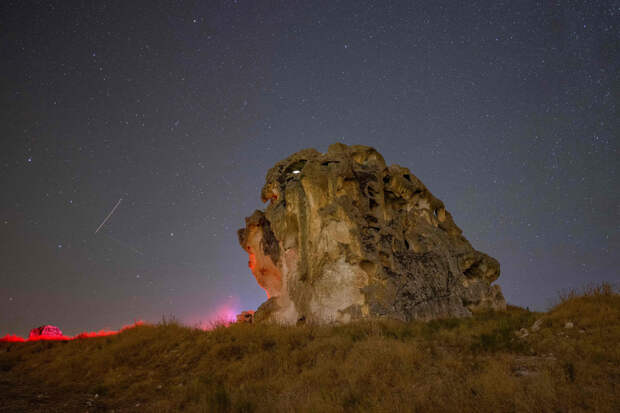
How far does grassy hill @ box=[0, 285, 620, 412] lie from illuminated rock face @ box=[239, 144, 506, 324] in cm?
259

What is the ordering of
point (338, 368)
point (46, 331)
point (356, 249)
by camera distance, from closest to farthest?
point (338, 368)
point (356, 249)
point (46, 331)

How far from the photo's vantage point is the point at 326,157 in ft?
57.3

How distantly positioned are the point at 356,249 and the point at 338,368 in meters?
7.93

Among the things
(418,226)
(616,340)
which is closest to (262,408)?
(616,340)

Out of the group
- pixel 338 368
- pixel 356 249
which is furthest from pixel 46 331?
pixel 338 368

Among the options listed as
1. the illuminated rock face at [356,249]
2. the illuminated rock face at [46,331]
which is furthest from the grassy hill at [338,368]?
the illuminated rock face at [46,331]

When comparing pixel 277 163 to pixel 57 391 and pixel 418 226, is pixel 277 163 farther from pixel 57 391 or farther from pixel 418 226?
pixel 57 391

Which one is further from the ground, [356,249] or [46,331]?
[356,249]

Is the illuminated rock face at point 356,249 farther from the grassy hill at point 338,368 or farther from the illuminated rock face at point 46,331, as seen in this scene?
the illuminated rock face at point 46,331

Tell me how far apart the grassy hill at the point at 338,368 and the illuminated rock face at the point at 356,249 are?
2590mm

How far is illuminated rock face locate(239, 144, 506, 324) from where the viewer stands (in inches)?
576

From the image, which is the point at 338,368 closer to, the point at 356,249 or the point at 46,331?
the point at 356,249

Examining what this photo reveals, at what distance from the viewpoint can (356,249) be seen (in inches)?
586

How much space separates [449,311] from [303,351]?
9.77 metres
